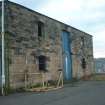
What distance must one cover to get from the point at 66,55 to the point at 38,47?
6436 millimetres

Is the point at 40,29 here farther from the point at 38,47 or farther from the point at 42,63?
the point at 42,63

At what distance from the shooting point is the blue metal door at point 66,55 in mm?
29203

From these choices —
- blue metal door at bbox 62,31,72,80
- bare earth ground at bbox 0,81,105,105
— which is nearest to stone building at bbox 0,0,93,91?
blue metal door at bbox 62,31,72,80

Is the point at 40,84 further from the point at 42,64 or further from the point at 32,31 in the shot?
the point at 32,31

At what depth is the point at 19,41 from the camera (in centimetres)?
2109

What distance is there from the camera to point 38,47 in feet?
77.8

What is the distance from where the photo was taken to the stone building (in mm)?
20156

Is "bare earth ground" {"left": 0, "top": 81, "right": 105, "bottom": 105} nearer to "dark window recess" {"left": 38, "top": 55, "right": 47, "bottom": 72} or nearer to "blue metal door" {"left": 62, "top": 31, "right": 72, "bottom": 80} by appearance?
"dark window recess" {"left": 38, "top": 55, "right": 47, "bottom": 72}

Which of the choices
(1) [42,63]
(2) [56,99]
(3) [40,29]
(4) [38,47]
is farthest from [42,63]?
(2) [56,99]

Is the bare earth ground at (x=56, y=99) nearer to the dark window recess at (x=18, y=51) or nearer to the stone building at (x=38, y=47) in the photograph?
the stone building at (x=38, y=47)

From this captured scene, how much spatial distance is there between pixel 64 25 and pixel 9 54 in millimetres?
10791

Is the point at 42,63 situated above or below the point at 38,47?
below

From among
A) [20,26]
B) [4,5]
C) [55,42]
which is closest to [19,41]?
[20,26]

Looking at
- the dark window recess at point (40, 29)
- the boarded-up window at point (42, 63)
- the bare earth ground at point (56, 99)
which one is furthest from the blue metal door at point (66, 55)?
the bare earth ground at point (56, 99)
